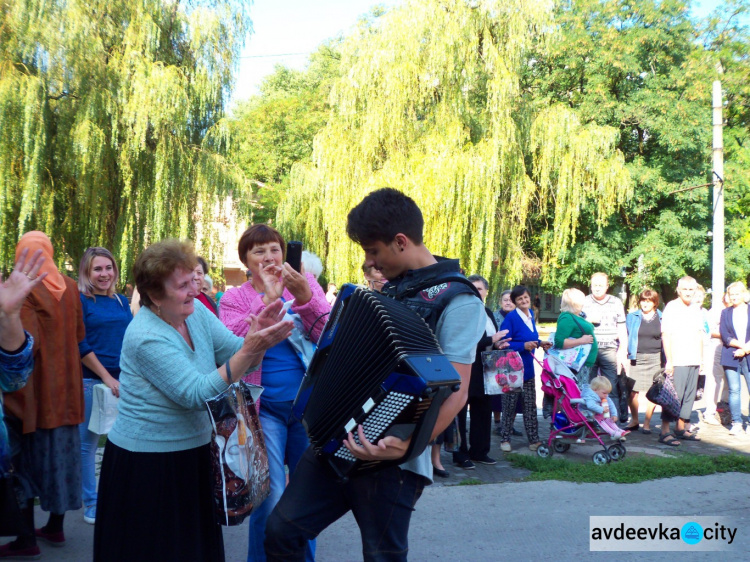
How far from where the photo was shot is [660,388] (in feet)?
28.3

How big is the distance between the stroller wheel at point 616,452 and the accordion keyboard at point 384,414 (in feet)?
18.8

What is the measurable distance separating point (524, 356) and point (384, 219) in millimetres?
5861

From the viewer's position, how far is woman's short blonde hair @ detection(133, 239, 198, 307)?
3182 millimetres

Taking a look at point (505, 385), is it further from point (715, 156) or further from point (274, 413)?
point (715, 156)

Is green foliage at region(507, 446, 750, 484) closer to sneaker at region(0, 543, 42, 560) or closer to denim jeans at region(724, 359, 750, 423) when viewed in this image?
denim jeans at region(724, 359, 750, 423)

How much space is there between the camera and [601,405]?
25.5ft

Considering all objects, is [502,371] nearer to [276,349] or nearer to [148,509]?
[276,349]

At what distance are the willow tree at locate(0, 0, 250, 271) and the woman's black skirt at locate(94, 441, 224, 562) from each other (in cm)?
1231

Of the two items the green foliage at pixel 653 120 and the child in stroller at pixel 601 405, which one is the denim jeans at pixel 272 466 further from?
the green foliage at pixel 653 120

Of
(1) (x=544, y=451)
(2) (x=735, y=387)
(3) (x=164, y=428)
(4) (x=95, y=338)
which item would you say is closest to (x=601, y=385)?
(1) (x=544, y=451)

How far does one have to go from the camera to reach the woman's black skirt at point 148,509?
309 centimetres

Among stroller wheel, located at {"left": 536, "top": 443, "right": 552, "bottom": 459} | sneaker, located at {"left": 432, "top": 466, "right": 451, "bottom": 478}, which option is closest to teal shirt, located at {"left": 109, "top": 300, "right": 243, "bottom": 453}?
sneaker, located at {"left": 432, "top": 466, "right": 451, "bottom": 478}

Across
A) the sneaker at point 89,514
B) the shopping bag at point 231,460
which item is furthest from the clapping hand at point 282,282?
the sneaker at point 89,514

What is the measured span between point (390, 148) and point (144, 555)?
16210 millimetres
